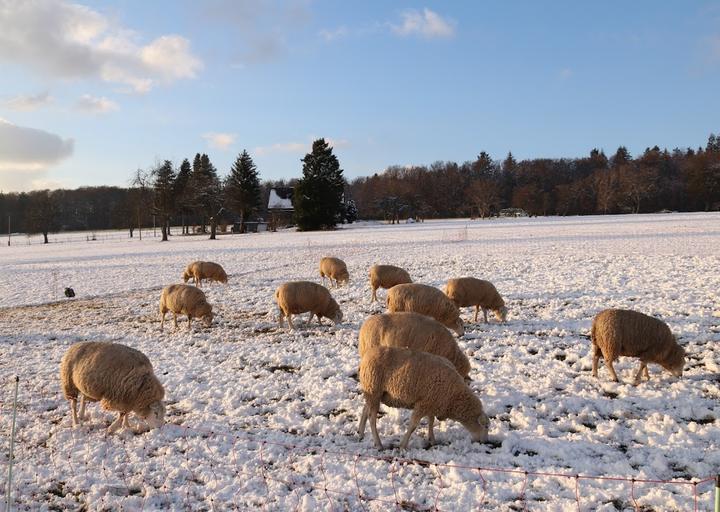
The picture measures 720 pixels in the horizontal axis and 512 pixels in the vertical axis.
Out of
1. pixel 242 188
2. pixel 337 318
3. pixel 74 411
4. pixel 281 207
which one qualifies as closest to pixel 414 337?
pixel 337 318

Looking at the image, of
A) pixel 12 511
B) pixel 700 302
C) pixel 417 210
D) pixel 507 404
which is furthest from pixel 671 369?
pixel 417 210

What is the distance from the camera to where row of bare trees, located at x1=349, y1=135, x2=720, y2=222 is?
88.4 meters

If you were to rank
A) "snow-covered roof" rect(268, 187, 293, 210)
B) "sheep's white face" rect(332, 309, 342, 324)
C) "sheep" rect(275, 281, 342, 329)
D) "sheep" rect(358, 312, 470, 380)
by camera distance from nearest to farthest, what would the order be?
"sheep" rect(358, 312, 470, 380) → "sheep" rect(275, 281, 342, 329) → "sheep's white face" rect(332, 309, 342, 324) → "snow-covered roof" rect(268, 187, 293, 210)

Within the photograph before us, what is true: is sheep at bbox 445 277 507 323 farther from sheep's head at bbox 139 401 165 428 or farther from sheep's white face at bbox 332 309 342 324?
sheep's head at bbox 139 401 165 428

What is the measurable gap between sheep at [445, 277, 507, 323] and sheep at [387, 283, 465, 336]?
1505 mm

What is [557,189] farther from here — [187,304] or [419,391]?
[419,391]

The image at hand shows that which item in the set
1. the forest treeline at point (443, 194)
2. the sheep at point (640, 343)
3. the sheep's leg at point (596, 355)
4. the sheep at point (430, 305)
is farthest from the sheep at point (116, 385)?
the forest treeline at point (443, 194)

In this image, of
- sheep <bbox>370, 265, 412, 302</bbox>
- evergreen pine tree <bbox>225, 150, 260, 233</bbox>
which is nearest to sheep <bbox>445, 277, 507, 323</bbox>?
sheep <bbox>370, 265, 412, 302</bbox>

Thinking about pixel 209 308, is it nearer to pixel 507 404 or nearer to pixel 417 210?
pixel 507 404

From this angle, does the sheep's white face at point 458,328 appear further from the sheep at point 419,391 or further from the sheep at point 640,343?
the sheep at point 419,391

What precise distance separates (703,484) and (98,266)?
3508cm

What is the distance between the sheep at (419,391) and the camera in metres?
6.63

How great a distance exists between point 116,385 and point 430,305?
704 cm

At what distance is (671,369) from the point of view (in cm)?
850
